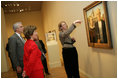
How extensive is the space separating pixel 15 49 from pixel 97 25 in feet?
4.10

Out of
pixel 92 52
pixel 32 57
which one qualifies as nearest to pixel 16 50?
pixel 32 57

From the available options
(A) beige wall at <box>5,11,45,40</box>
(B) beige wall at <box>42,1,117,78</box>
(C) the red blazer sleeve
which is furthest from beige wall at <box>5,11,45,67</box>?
(C) the red blazer sleeve

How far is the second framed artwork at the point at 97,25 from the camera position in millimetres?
2060

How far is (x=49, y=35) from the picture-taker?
15.3 ft

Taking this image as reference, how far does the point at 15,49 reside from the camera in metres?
1.94

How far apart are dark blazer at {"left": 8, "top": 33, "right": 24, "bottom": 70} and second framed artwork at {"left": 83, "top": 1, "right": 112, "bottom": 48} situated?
1.16 metres

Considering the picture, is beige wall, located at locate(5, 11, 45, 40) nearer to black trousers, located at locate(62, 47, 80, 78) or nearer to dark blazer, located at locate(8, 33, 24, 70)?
black trousers, located at locate(62, 47, 80, 78)

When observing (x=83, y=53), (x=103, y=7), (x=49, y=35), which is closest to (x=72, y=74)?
(x=83, y=53)

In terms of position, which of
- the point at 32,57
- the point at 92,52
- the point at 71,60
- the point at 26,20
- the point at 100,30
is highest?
the point at 26,20

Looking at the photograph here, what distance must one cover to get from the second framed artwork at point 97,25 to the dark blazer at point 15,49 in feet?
3.79

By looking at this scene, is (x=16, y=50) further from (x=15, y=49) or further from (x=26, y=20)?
(x=26, y=20)

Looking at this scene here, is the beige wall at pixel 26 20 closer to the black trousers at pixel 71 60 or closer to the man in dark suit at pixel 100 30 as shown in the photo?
the black trousers at pixel 71 60

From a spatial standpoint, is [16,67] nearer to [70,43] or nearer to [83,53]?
[70,43]

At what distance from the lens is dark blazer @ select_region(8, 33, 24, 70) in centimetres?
192
